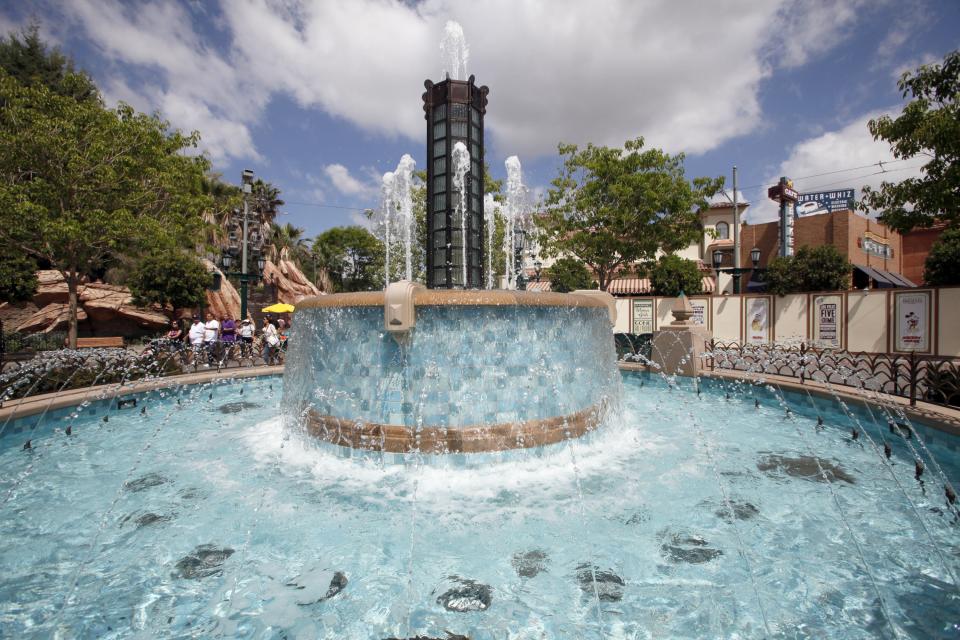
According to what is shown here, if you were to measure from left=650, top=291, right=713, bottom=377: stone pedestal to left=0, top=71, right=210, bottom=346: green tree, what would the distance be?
60.0 ft

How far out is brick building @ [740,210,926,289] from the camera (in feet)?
111

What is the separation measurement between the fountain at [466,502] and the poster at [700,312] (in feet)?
44.3

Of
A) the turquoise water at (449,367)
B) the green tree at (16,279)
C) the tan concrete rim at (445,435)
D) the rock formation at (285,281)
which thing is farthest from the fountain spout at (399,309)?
the rock formation at (285,281)

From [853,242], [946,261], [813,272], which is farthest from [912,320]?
[853,242]

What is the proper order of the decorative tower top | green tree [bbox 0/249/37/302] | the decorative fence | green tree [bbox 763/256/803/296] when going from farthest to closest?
green tree [bbox 763/256/803/296] → green tree [bbox 0/249/37/302] → the decorative tower top → the decorative fence

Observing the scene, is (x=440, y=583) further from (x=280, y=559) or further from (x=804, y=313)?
(x=804, y=313)

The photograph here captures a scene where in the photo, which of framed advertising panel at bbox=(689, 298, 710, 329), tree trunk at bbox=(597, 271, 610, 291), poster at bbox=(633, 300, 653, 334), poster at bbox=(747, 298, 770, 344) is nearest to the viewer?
poster at bbox=(747, 298, 770, 344)

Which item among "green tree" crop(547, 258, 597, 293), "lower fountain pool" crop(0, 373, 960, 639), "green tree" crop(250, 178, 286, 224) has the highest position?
"green tree" crop(250, 178, 286, 224)

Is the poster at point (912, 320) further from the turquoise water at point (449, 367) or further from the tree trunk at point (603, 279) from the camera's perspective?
the turquoise water at point (449, 367)

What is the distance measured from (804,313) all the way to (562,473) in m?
18.6

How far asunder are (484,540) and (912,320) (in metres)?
19.7

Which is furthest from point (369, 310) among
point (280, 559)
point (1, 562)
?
point (1, 562)

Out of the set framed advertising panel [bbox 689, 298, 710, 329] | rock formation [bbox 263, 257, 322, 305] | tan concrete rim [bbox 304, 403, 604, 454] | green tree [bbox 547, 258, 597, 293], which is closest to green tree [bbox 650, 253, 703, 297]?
green tree [bbox 547, 258, 597, 293]

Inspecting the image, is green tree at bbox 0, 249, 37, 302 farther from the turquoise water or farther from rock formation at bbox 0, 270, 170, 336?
the turquoise water
